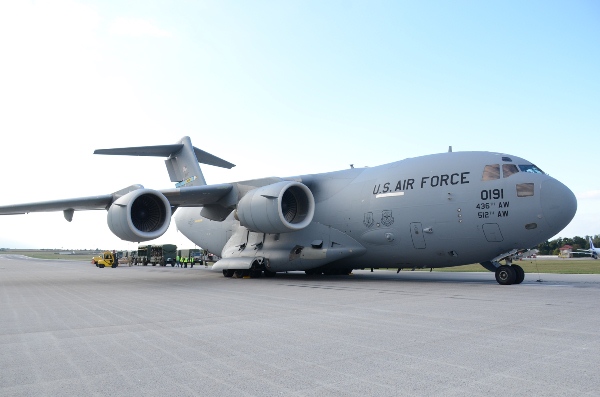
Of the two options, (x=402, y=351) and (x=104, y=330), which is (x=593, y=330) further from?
(x=104, y=330)

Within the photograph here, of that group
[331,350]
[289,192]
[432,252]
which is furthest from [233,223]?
Answer: [331,350]

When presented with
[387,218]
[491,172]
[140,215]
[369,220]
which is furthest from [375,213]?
[140,215]

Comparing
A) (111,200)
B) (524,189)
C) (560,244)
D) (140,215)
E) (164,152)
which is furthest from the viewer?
(560,244)

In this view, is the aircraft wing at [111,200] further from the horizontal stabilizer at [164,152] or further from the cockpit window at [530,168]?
the cockpit window at [530,168]

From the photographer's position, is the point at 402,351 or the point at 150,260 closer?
the point at 402,351

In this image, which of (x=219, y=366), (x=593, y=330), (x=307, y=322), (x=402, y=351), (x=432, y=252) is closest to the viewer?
(x=219, y=366)

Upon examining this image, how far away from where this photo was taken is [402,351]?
4.41m

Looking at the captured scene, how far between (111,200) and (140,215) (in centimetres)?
149

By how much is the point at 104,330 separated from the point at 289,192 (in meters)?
10.0

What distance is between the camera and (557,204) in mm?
10977

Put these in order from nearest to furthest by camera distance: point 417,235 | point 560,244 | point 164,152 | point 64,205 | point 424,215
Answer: point 424,215 → point 417,235 → point 64,205 → point 164,152 → point 560,244

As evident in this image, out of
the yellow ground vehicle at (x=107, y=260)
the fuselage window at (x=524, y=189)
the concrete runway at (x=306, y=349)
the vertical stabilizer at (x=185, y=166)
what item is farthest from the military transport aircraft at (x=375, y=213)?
the yellow ground vehicle at (x=107, y=260)

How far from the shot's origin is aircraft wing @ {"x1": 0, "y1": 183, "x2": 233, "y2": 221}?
15.0 metres

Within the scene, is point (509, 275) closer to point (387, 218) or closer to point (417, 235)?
point (417, 235)
